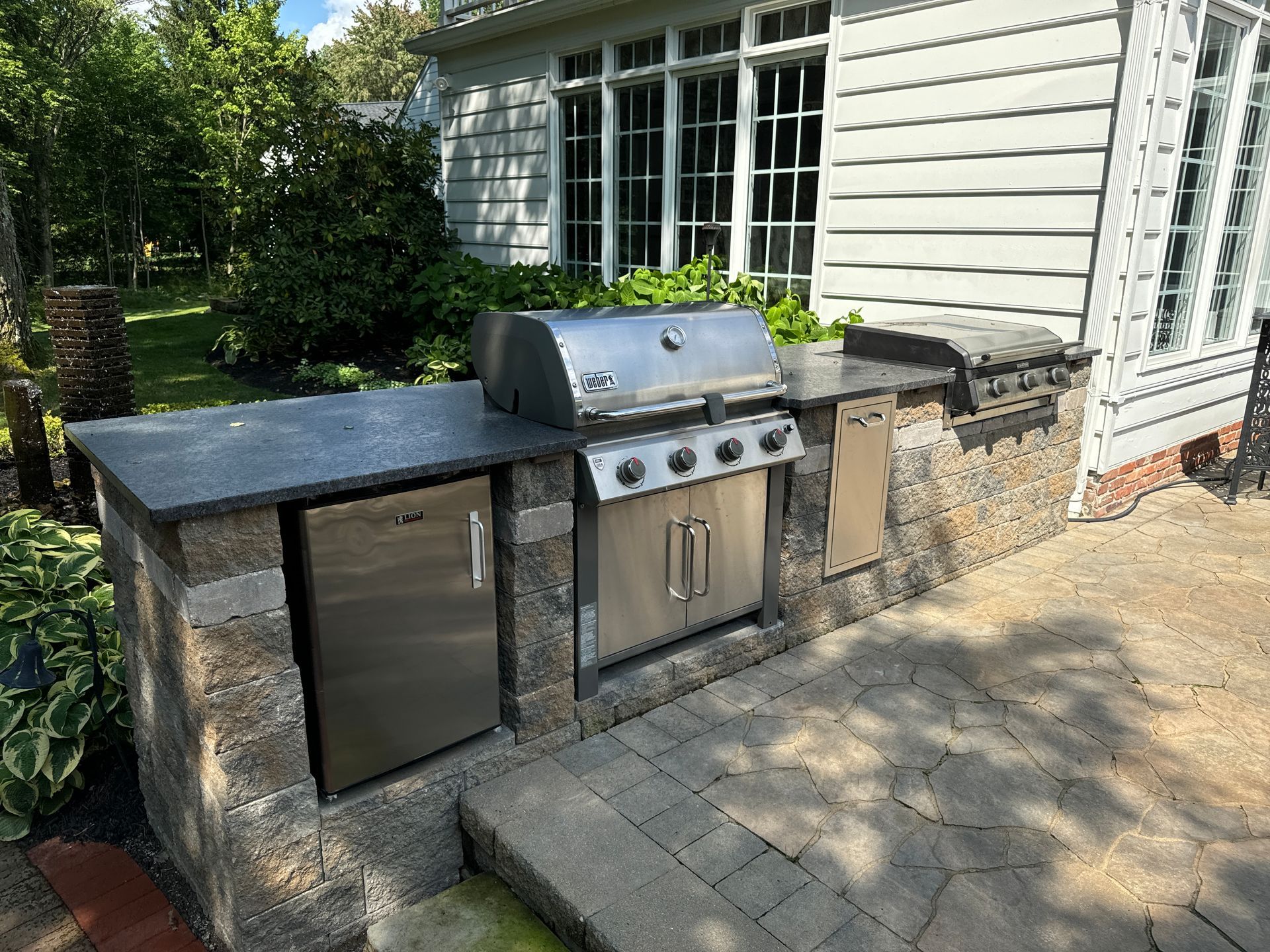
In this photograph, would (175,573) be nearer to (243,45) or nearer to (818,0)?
(818,0)

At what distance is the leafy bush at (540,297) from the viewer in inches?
223

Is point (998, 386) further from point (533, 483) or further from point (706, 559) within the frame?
point (533, 483)

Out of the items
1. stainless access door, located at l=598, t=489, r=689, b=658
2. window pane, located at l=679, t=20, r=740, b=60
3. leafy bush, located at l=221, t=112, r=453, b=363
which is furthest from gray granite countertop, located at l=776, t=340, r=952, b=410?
leafy bush, located at l=221, t=112, r=453, b=363

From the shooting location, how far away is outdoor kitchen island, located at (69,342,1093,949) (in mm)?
2037

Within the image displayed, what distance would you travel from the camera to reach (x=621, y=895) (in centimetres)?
215

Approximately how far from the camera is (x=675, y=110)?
6.91 meters

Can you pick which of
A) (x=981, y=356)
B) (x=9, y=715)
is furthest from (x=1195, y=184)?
(x=9, y=715)

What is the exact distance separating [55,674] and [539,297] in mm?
4662

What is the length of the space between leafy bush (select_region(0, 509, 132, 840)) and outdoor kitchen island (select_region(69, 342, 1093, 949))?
319mm

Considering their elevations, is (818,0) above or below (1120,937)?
above

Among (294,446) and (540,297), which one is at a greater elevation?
(540,297)

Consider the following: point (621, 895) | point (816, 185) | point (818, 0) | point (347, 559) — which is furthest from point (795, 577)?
point (818, 0)

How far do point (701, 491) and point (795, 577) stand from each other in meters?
0.73

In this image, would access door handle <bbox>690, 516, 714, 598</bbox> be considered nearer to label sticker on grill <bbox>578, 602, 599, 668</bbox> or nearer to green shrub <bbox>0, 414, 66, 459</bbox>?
label sticker on grill <bbox>578, 602, 599, 668</bbox>
